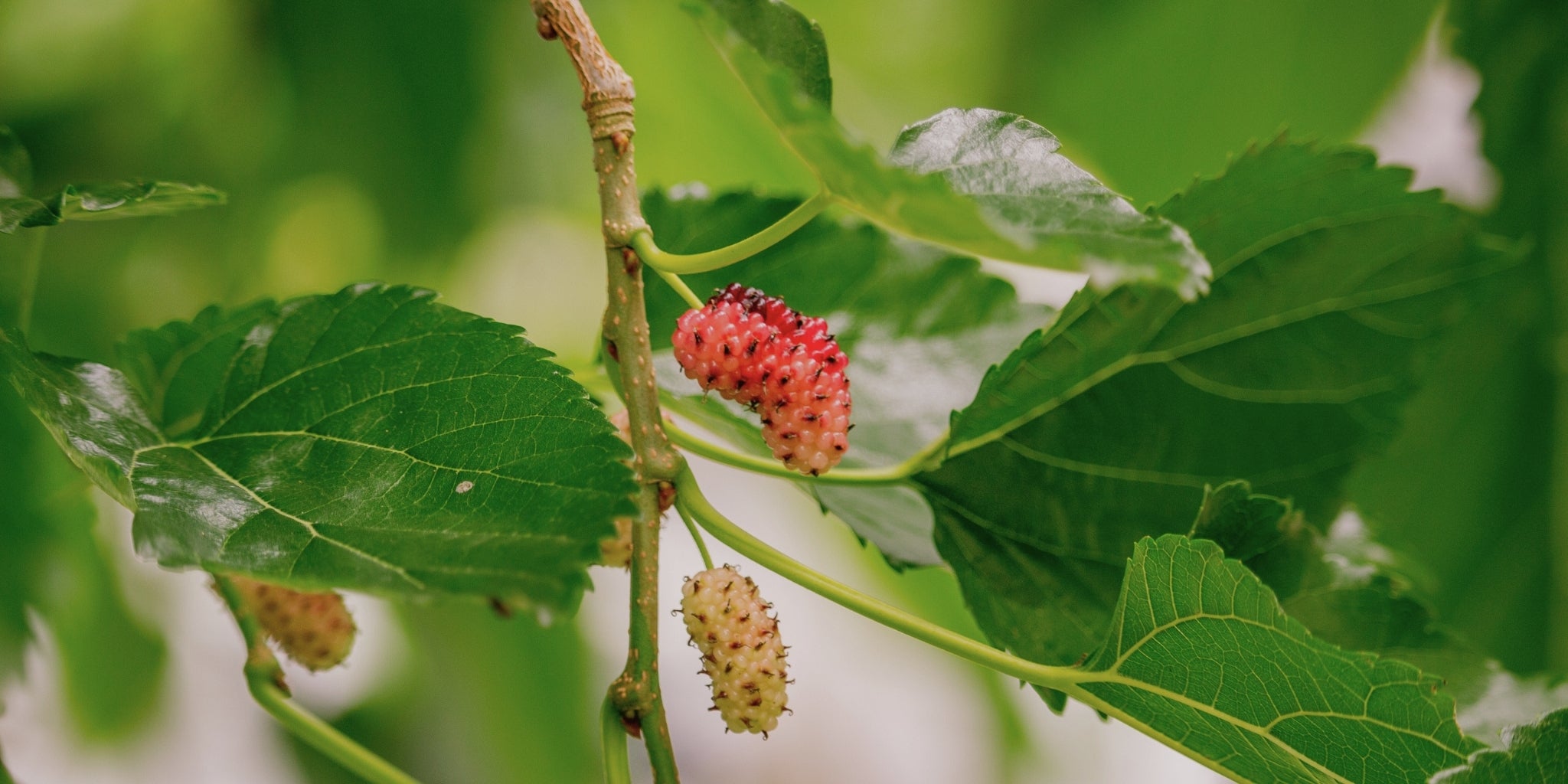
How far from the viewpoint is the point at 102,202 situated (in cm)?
32

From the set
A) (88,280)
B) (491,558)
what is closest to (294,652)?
(491,558)

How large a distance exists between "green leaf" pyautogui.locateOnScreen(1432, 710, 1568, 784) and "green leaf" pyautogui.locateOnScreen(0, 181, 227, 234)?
1.28 feet

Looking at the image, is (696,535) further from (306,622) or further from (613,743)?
(306,622)

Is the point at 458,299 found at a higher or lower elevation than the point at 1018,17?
lower

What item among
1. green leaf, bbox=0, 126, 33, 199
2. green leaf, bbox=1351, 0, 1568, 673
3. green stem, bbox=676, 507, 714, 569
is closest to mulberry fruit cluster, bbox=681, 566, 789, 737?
green stem, bbox=676, 507, 714, 569

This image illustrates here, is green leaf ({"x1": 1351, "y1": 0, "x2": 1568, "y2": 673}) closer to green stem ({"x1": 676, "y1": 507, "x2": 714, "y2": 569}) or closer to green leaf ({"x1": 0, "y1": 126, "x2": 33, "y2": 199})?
green stem ({"x1": 676, "y1": 507, "x2": 714, "y2": 569})

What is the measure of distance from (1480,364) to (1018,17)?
1.77 feet

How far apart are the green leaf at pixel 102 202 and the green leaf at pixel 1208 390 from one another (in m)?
0.26

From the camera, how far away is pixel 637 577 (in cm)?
32

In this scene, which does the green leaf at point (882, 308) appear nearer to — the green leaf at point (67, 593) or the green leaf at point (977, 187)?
the green leaf at point (977, 187)

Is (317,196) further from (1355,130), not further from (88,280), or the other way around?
(1355,130)

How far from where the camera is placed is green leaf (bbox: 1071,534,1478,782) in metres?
0.31

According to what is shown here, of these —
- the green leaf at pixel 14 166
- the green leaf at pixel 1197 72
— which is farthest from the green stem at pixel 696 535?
the green leaf at pixel 1197 72

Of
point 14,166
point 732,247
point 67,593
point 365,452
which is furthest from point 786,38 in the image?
point 67,593
